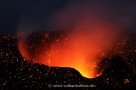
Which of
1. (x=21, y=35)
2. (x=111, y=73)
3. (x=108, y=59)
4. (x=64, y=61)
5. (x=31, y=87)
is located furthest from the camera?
(x=64, y=61)

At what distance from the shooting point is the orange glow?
4321cm

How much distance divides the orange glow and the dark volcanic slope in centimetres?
309

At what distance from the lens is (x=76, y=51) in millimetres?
51250

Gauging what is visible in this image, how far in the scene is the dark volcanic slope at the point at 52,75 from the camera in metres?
33.0

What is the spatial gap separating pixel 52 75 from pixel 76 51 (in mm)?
17883

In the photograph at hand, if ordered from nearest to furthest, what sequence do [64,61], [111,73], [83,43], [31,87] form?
[31,87], [111,73], [64,61], [83,43]

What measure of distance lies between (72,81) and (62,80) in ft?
2.64

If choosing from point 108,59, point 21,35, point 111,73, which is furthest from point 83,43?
point 111,73

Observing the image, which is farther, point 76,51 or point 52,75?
point 76,51

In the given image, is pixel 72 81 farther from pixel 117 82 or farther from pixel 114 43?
pixel 114 43

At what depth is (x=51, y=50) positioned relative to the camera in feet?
153

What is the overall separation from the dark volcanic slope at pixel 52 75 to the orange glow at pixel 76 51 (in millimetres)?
3091

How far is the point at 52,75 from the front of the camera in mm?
33594

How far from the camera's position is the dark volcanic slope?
108 feet
